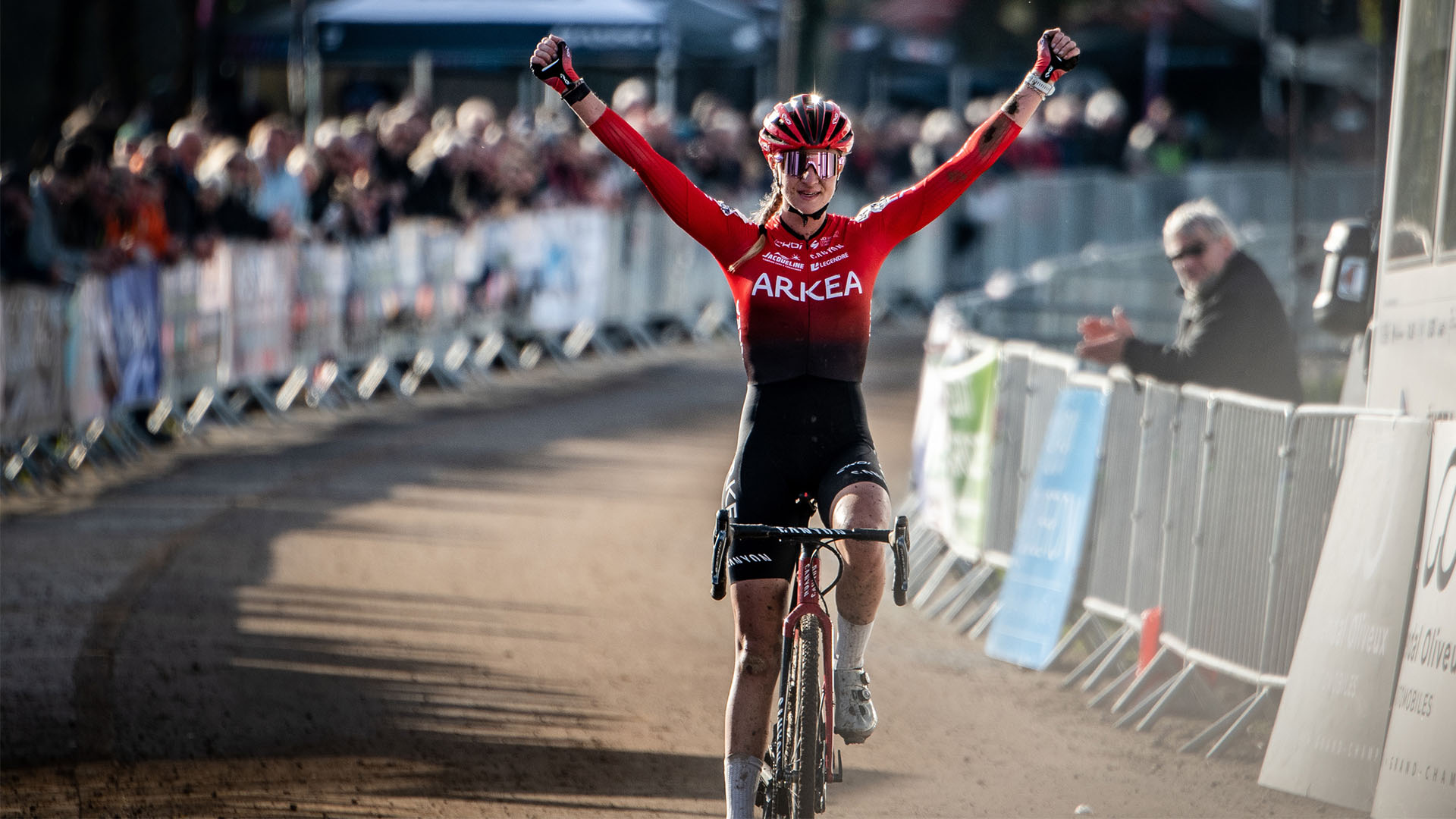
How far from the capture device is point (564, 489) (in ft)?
47.6

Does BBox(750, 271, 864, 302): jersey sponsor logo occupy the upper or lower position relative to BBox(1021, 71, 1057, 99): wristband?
lower

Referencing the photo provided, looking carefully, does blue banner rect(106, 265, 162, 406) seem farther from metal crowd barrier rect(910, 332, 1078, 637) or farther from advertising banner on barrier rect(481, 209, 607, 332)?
metal crowd barrier rect(910, 332, 1078, 637)

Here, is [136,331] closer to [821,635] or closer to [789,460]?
[789,460]

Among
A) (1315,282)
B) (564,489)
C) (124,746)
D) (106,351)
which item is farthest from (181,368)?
(1315,282)

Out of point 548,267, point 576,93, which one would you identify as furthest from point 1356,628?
point 548,267

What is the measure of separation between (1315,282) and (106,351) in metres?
10.2

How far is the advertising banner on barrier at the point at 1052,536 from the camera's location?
9.34 metres

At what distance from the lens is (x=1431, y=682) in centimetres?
631

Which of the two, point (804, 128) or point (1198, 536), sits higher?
point (804, 128)

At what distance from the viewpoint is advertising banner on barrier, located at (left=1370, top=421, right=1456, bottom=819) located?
618cm

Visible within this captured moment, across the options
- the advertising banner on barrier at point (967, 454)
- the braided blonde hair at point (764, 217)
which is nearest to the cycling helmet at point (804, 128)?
the braided blonde hair at point (764, 217)

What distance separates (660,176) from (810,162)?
488 millimetres

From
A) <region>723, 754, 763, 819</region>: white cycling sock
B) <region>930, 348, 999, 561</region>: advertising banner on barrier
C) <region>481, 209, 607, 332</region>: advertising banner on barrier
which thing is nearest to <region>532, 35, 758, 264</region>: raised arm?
<region>723, 754, 763, 819</region>: white cycling sock

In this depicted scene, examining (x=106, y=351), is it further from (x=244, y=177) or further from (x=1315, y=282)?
(x=1315, y=282)
